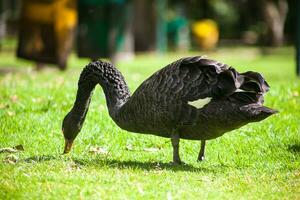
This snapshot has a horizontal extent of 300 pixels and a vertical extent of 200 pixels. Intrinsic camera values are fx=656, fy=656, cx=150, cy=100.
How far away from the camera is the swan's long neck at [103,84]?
571 centimetres

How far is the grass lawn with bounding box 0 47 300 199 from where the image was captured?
467 centimetres

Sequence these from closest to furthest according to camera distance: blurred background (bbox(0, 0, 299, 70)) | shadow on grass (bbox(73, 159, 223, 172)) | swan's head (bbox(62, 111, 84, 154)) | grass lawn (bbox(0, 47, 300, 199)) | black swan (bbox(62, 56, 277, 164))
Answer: grass lawn (bbox(0, 47, 300, 199))
black swan (bbox(62, 56, 277, 164))
shadow on grass (bbox(73, 159, 223, 172))
swan's head (bbox(62, 111, 84, 154))
blurred background (bbox(0, 0, 299, 70))

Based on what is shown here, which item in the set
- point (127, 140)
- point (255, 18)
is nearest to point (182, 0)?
point (255, 18)

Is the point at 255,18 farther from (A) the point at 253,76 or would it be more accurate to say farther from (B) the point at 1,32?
(A) the point at 253,76

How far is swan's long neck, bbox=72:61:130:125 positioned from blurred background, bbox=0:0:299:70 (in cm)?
715

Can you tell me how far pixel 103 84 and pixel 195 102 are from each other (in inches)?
39.0

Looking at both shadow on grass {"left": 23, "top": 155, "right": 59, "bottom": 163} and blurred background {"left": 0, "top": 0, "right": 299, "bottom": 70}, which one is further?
blurred background {"left": 0, "top": 0, "right": 299, "bottom": 70}

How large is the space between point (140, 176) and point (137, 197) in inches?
20.9

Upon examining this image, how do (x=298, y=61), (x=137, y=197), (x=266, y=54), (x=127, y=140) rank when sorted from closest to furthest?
(x=137, y=197) < (x=127, y=140) < (x=298, y=61) < (x=266, y=54)

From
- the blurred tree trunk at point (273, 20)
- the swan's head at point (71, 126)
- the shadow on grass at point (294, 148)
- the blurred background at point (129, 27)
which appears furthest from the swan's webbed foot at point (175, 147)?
the blurred tree trunk at point (273, 20)

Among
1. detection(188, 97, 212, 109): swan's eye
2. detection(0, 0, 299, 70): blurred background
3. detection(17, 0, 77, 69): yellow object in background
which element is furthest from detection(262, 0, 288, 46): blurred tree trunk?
detection(188, 97, 212, 109): swan's eye

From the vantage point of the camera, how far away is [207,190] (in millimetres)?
4754

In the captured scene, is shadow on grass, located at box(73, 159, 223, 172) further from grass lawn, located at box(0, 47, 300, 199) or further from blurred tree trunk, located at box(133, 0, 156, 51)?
blurred tree trunk, located at box(133, 0, 156, 51)

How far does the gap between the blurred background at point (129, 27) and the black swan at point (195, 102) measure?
24.1 feet
